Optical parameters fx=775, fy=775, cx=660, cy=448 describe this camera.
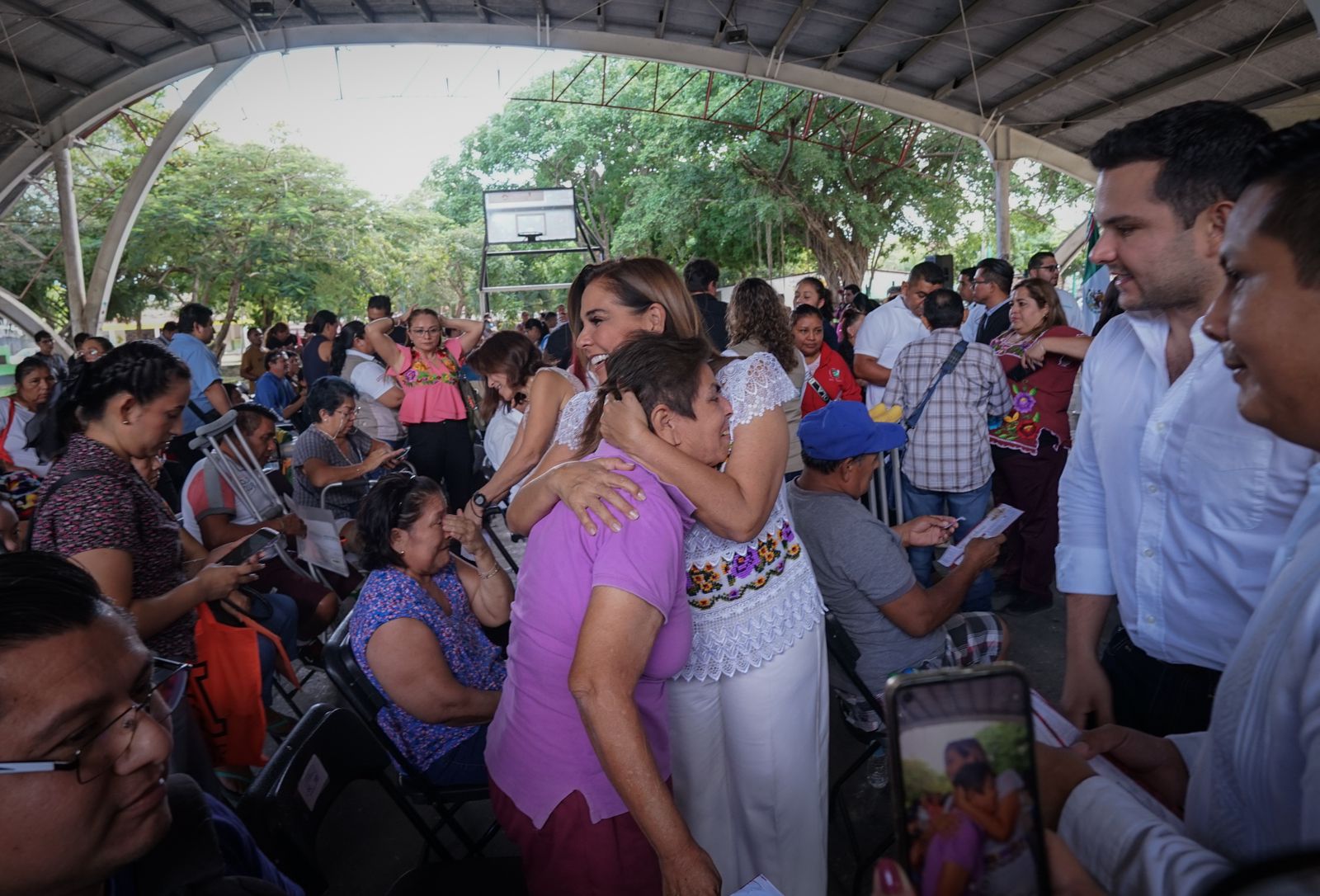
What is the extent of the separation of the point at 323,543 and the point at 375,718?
177 cm

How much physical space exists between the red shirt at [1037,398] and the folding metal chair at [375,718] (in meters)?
3.45

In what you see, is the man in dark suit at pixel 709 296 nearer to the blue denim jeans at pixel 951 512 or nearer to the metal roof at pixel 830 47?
the blue denim jeans at pixel 951 512

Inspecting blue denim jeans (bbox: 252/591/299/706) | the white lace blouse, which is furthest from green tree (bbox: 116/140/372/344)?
the white lace blouse

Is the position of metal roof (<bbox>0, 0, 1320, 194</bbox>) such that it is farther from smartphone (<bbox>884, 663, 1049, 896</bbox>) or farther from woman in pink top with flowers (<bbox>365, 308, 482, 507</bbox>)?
smartphone (<bbox>884, 663, 1049, 896</bbox>)

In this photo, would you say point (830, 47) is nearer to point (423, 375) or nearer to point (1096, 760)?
point (423, 375)

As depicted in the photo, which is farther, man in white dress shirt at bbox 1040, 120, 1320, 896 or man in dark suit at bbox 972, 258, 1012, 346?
man in dark suit at bbox 972, 258, 1012, 346

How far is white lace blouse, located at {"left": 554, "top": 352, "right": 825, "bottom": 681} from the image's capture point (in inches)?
71.6

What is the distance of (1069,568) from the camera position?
1.74 m

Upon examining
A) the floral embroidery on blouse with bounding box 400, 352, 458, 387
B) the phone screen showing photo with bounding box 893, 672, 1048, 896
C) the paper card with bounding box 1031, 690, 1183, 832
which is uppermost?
the floral embroidery on blouse with bounding box 400, 352, 458, 387

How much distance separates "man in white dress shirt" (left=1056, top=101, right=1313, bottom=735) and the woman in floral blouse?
2.68 metres

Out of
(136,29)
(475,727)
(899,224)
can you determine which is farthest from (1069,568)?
(899,224)

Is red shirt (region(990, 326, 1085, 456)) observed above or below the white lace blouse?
above

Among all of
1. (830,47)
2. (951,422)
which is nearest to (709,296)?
(951,422)

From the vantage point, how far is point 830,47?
1241cm
